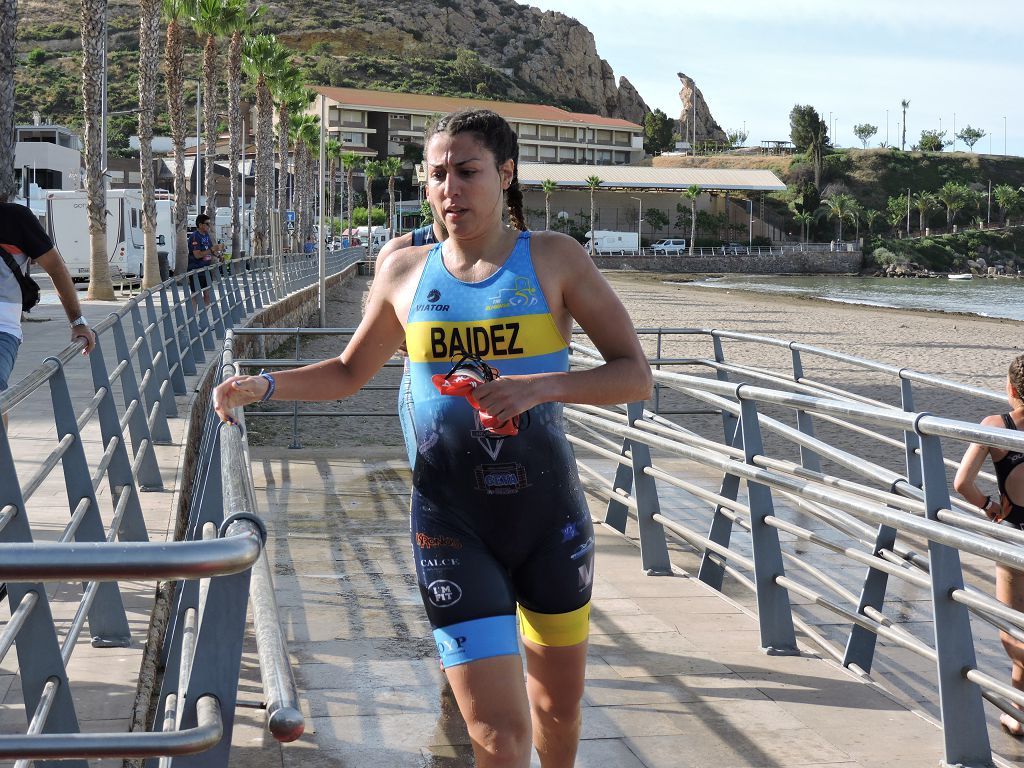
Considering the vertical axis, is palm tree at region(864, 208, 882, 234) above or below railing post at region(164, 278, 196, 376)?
above

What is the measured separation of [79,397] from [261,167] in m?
34.0

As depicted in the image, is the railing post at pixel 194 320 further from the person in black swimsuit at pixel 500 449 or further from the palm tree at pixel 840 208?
the palm tree at pixel 840 208

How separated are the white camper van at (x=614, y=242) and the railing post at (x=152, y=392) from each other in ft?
291

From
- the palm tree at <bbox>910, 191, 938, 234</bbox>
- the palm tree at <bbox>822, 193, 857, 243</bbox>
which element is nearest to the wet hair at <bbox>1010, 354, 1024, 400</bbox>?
the palm tree at <bbox>822, 193, 857, 243</bbox>

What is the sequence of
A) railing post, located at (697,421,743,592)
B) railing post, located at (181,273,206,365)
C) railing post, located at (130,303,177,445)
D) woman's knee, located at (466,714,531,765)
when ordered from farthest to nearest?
1. railing post, located at (181,273,206,365)
2. railing post, located at (130,303,177,445)
3. railing post, located at (697,421,743,592)
4. woman's knee, located at (466,714,531,765)

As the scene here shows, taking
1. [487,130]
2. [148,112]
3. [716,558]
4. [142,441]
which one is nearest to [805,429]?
[716,558]

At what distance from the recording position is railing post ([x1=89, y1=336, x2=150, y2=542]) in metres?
5.34

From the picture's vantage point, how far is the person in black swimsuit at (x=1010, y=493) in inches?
172

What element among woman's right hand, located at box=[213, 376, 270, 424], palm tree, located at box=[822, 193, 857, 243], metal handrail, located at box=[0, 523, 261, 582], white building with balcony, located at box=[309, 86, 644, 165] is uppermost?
white building with balcony, located at box=[309, 86, 644, 165]

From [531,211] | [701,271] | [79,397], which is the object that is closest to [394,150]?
[531,211]

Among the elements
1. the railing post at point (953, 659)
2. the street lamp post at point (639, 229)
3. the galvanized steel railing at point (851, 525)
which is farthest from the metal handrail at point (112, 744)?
the street lamp post at point (639, 229)

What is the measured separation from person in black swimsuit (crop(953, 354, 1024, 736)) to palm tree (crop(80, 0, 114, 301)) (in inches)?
853

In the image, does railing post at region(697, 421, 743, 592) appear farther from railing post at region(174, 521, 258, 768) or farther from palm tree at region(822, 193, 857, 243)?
palm tree at region(822, 193, 857, 243)

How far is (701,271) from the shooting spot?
101938mm
